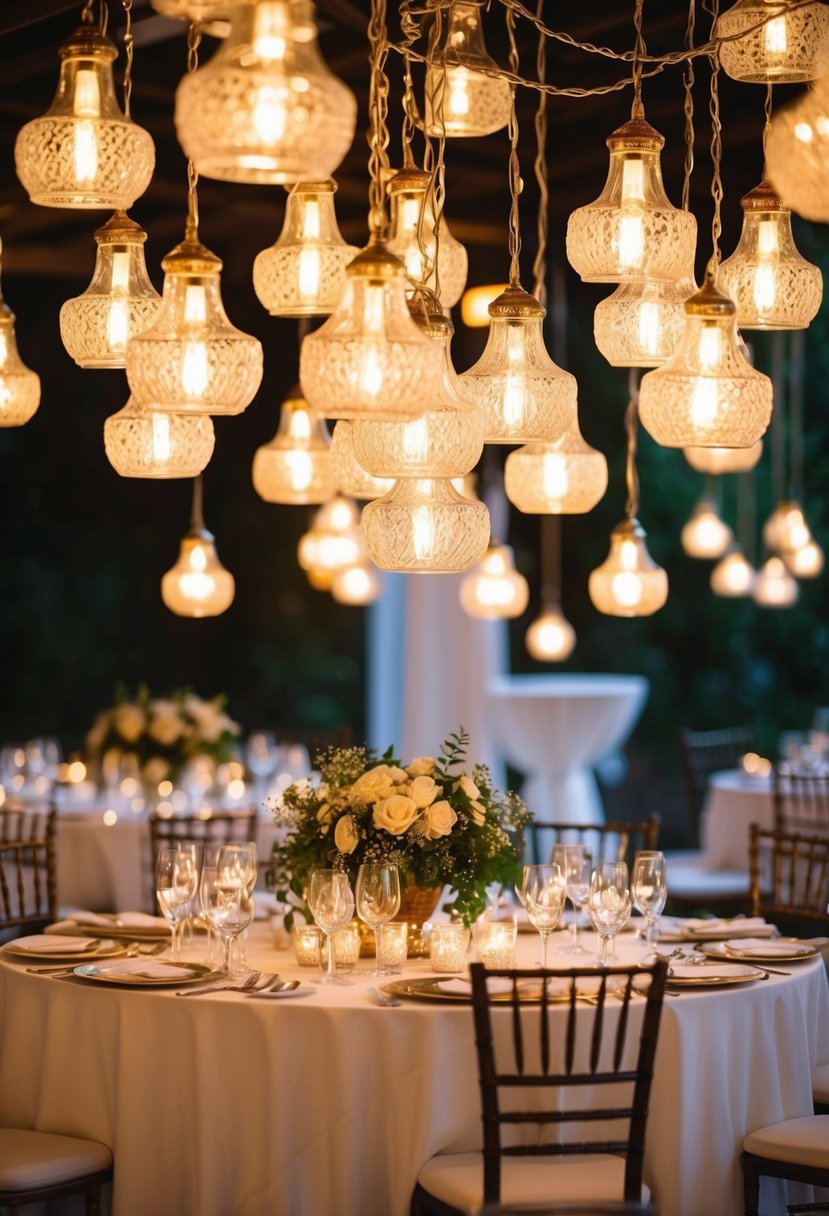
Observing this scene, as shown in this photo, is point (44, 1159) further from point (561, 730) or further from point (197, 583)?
point (561, 730)

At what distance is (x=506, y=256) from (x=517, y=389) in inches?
180

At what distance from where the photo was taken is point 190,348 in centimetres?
363

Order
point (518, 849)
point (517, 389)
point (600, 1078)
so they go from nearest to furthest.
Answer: point (600, 1078), point (517, 389), point (518, 849)

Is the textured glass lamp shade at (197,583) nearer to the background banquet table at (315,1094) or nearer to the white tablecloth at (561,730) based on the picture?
the background banquet table at (315,1094)

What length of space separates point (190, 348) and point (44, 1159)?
1.75 metres

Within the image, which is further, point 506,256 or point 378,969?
point 506,256

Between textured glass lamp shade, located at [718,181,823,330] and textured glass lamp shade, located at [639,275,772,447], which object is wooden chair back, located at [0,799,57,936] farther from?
textured glass lamp shade, located at [718,181,823,330]

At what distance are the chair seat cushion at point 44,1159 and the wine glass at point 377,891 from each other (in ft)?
2.55

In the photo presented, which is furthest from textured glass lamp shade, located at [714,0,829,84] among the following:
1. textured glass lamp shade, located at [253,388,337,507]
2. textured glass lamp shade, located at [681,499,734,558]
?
textured glass lamp shade, located at [681,499,734,558]

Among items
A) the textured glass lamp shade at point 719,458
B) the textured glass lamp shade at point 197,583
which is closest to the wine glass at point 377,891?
the textured glass lamp shade at point 197,583

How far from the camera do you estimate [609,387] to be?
13078mm

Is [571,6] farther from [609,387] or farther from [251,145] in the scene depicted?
[609,387]

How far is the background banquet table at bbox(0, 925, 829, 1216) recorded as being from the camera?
3777mm

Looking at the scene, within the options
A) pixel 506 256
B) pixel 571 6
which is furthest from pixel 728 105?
pixel 506 256
